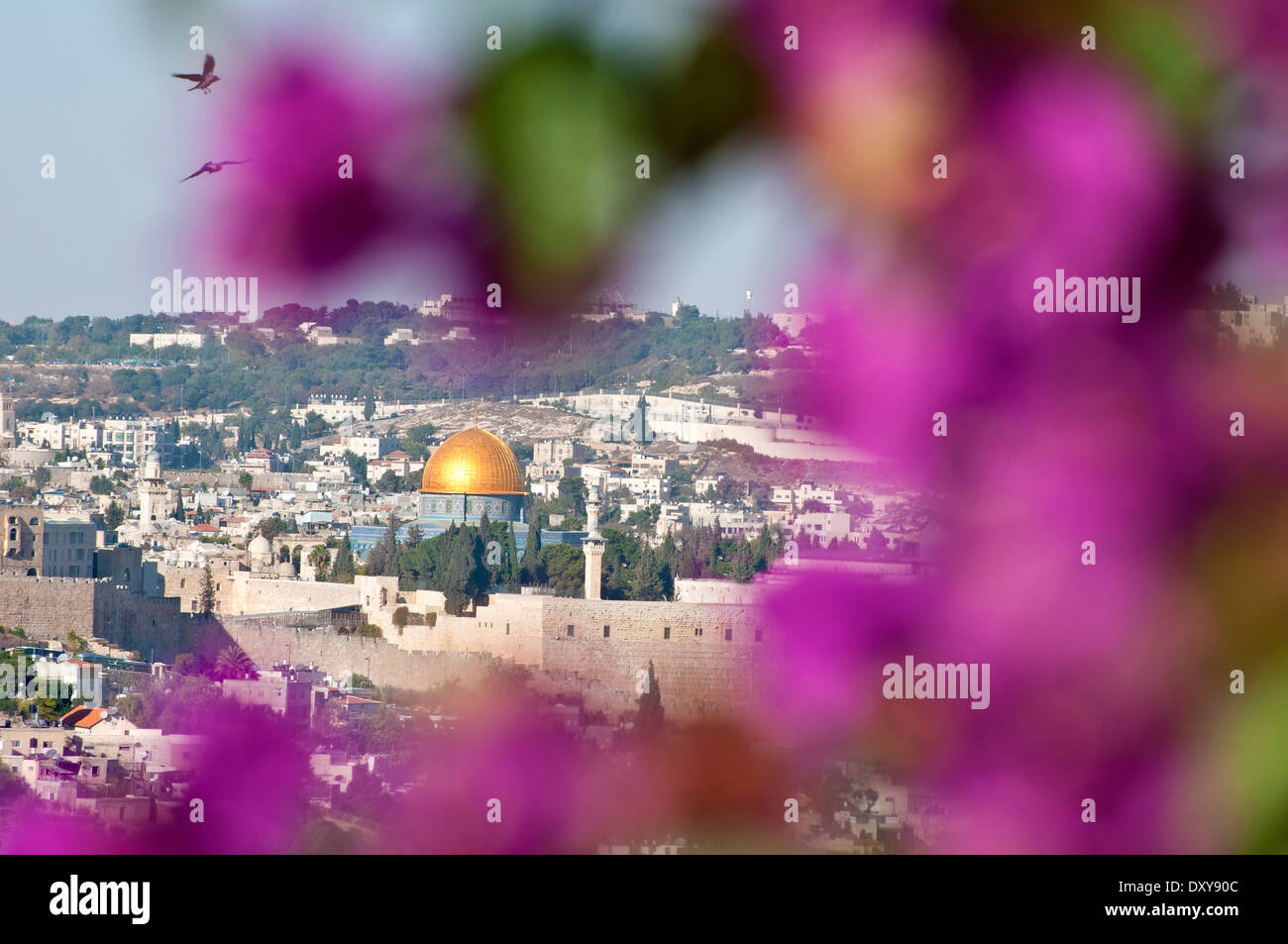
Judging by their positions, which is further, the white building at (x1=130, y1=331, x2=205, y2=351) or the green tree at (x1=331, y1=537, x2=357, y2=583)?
the green tree at (x1=331, y1=537, x2=357, y2=583)

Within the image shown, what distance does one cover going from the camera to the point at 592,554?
51 centimetres

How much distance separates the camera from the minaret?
503 mm

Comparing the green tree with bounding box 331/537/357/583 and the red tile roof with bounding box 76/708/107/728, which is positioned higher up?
the green tree with bounding box 331/537/357/583

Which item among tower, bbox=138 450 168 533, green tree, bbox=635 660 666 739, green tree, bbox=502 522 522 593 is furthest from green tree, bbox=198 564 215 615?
green tree, bbox=635 660 666 739

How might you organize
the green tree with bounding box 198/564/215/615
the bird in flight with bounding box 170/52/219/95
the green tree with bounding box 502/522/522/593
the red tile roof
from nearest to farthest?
the bird in flight with bounding box 170/52/219/95
the red tile roof
the green tree with bounding box 502/522/522/593
the green tree with bounding box 198/564/215/615

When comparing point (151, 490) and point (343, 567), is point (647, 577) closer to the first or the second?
point (151, 490)

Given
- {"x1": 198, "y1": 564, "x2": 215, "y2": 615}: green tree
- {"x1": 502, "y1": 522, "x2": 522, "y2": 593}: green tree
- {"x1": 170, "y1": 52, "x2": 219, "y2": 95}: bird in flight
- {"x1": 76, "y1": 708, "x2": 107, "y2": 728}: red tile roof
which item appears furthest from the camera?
{"x1": 198, "y1": 564, "x2": 215, "y2": 615}: green tree

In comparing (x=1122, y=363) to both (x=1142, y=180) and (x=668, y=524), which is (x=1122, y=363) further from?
(x=668, y=524)

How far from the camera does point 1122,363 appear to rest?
0.29 m

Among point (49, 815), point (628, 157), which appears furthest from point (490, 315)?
point (49, 815)

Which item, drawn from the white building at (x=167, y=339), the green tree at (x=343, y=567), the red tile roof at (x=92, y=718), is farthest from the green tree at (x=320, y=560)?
the white building at (x=167, y=339)

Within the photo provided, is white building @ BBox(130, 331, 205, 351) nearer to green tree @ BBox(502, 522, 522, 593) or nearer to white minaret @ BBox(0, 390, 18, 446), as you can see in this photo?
white minaret @ BBox(0, 390, 18, 446)

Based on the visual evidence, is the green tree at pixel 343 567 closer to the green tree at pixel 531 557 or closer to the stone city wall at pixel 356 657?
the stone city wall at pixel 356 657

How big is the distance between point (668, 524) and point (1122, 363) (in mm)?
173
